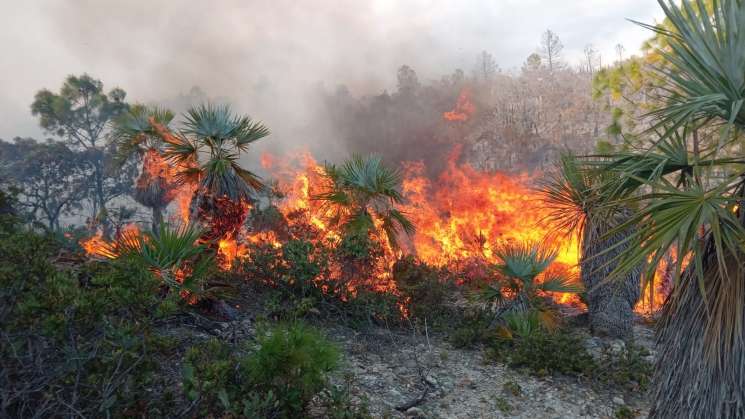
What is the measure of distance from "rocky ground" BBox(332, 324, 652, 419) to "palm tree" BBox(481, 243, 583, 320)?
121cm

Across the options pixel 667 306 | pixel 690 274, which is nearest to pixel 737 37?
pixel 690 274

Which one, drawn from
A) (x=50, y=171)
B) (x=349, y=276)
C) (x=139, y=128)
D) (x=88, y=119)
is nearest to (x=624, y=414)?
(x=349, y=276)

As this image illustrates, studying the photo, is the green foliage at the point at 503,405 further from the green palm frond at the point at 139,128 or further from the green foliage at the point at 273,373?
the green palm frond at the point at 139,128

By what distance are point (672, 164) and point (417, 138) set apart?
1312 inches

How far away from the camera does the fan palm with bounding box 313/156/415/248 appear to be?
9.32 meters

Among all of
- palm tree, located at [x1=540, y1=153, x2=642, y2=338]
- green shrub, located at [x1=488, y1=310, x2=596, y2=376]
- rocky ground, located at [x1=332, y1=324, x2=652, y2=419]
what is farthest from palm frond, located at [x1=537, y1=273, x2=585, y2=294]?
rocky ground, located at [x1=332, y1=324, x2=652, y2=419]

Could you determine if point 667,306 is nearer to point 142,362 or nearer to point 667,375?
point 667,375

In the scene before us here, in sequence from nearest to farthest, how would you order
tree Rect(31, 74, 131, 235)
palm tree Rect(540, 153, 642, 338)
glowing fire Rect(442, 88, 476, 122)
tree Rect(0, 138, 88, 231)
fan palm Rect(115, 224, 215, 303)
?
fan palm Rect(115, 224, 215, 303) → palm tree Rect(540, 153, 642, 338) → tree Rect(0, 138, 88, 231) → tree Rect(31, 74, 131, 235) → glowing fire Rect(442, 88, 476, 122)

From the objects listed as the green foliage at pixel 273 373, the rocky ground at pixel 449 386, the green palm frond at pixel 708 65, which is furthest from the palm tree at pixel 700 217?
the green foliage at pixel 273 373

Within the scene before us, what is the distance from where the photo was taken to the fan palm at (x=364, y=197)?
9.32 m

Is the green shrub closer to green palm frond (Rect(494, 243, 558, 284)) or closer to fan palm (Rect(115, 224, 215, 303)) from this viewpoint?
green palm frond (Rect(494, 243, 558, 284))

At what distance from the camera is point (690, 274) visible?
346 cm

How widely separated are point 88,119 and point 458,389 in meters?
34.1

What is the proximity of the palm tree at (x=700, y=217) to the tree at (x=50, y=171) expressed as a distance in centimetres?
3132
